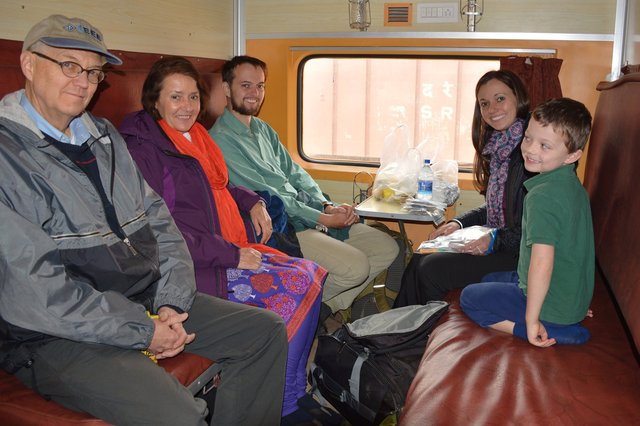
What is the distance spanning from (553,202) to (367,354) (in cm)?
106

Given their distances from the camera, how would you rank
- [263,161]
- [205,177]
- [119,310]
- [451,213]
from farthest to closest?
[451,213], [263,161], [205,177], [119,310]

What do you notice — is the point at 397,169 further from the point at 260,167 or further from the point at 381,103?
the point at 381,103

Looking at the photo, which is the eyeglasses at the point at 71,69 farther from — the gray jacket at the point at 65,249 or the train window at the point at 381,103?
the train window at the point at 381,103

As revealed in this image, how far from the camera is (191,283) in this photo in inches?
99.0

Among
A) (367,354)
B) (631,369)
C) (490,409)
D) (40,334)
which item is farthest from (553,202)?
(40,334)

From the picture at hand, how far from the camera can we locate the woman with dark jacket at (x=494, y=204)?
3.11 meters

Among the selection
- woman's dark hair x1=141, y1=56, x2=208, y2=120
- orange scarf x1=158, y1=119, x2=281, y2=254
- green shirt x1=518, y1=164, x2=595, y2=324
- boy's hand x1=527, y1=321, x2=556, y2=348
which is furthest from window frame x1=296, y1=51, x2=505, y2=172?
boy's hand x1=527, y1=321, x2=556, y2=348

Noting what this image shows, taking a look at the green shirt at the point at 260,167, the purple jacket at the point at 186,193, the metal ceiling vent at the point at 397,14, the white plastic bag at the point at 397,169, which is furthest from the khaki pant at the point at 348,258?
the metal ceiling vent at the point at 397,14

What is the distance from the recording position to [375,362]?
2676 mm

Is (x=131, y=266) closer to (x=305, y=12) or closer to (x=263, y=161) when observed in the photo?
(x=263, y=161)

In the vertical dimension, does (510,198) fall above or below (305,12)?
below

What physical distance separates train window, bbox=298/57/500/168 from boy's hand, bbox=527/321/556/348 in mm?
2297

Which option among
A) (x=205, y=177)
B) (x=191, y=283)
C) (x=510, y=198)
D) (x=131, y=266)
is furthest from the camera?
(x=510, y=198)

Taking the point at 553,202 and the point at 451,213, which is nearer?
the point at 553,202
